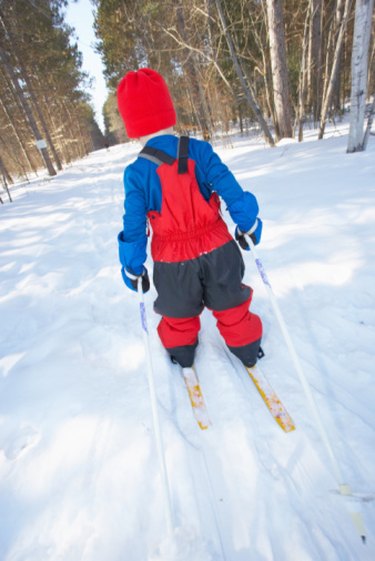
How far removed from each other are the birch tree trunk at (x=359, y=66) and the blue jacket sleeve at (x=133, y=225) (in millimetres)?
4457

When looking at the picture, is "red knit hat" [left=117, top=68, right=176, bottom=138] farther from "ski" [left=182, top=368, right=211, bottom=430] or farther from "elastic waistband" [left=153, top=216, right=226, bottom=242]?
"ski" [left=182, top=368, right=211, bottom=430]

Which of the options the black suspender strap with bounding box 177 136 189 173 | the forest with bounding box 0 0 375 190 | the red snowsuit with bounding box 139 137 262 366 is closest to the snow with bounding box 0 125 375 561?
the red snowsuit with bounding box 139 137 262 366

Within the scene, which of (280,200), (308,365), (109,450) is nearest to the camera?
(109,450)

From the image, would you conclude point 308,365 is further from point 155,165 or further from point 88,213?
point 88,213

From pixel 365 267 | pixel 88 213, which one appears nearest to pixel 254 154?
pixel 88 213

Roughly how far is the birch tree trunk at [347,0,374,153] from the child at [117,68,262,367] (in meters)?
4.04

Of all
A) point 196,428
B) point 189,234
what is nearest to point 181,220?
point 189,234

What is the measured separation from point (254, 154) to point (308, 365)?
6.56 m

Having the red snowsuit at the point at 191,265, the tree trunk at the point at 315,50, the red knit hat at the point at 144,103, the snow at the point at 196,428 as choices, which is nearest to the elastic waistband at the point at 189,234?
the red snowsuit at the point at 191,265

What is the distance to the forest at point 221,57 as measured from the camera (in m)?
5.97

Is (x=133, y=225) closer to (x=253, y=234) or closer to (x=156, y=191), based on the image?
(x=156, y=191)

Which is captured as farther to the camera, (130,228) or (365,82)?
(365,82)

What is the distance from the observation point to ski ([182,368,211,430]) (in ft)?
5.31

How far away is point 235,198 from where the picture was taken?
1.62m
